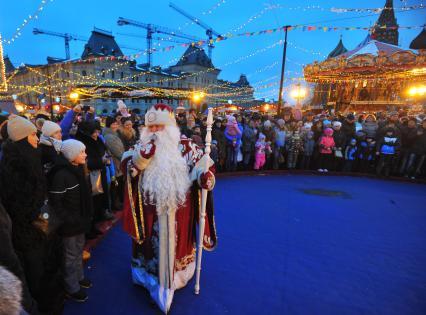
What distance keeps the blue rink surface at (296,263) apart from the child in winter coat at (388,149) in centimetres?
224

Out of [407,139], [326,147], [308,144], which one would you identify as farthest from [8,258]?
[407,139]

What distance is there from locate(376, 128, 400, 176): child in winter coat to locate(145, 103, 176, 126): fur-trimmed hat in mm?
7595

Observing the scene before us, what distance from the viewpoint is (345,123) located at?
28.1ft

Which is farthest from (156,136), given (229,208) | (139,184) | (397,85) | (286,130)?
(397,85)

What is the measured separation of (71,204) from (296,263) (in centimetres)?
281

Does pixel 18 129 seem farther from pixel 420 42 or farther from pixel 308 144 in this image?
pixel 420 42

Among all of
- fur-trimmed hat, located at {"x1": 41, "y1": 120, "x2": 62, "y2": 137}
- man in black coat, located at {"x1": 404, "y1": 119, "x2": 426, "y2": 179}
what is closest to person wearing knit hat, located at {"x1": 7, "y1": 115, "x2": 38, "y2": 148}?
fur-trimmed hat, located at {"x1": 41, "y1": 120, "x2": 62, "y2": 137}

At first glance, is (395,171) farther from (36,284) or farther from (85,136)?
(36,284)

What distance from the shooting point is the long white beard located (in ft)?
7.90

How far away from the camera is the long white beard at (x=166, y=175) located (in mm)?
2408

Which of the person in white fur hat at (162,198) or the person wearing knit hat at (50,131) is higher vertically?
the person wearing knit hat at (50,131)

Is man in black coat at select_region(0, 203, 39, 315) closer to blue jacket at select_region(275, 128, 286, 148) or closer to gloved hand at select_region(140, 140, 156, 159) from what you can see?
gloved hand at select_region(140, 140, 156, 159)

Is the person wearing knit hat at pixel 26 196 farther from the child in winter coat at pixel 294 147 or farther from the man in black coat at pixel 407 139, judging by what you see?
the man in black coat at pixel 407 139

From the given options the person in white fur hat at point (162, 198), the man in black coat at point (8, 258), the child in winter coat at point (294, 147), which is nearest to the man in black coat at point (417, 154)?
the child in winter coat at point (294, 147)
